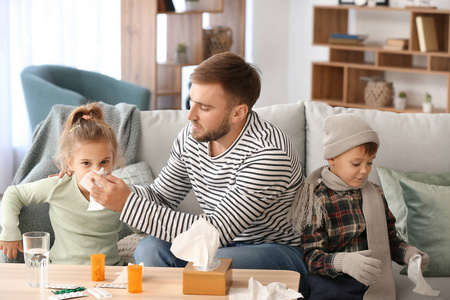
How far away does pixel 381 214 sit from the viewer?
2.14 m

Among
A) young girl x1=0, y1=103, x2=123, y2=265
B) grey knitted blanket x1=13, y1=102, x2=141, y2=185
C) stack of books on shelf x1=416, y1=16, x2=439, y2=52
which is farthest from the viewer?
stack of books on shelf x1=416, y1=16, x2=439, y2=52

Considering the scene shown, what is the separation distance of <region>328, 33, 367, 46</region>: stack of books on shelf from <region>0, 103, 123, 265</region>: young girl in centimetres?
330

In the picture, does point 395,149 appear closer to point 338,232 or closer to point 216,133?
point 338,232

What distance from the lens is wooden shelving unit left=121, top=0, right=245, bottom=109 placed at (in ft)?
16.0

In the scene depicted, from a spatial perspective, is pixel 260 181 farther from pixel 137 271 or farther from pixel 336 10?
pixel 336 10

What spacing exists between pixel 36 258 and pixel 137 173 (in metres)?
0.93

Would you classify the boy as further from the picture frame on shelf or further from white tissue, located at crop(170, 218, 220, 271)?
the picture frame on shelf

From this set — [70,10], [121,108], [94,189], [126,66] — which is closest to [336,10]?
[126,66]

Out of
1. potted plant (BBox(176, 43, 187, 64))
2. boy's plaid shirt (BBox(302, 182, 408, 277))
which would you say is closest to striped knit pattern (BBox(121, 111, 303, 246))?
boy's plaid shirt (BBox(302, 182, 408, 277))

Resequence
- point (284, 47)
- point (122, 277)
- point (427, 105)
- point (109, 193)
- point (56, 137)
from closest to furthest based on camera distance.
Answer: point (122, 277), point (109, 193), point (56, 137), point (427, 105), point (284, 47)

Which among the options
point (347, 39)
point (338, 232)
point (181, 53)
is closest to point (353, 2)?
point (347, 39)

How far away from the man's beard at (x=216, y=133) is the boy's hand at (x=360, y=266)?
50 cm

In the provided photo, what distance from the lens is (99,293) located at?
163 cm

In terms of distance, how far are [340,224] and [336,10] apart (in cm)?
366
